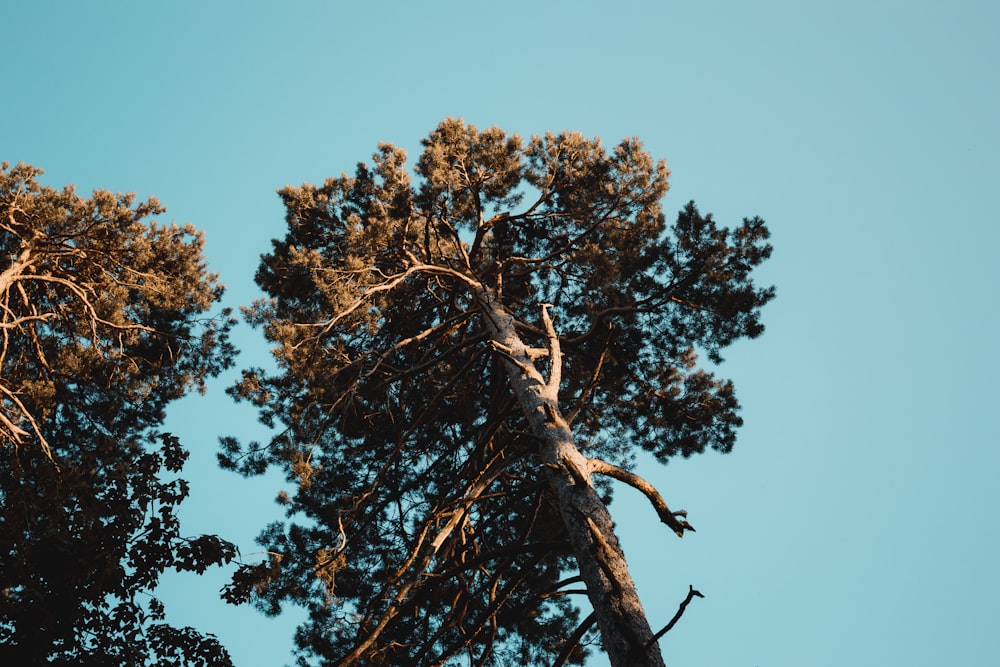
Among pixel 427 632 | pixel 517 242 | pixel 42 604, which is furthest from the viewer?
pixel 517 242

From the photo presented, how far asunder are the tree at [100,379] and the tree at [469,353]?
179cm

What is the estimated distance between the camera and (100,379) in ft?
38.0

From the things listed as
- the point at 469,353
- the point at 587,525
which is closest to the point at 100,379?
the point at 469,353

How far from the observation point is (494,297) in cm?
1008

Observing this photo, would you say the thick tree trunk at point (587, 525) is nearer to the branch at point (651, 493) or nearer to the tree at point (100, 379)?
the branch at point (651, 493)

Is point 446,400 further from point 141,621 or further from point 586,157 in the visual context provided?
point 141,621

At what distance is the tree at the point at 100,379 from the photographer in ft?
17.6

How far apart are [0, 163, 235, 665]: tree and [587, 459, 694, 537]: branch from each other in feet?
10.3

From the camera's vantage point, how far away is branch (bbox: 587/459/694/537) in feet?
18.6

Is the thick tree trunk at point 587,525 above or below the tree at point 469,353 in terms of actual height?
below

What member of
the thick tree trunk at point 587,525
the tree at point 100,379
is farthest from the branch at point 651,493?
the tree at point 100,379

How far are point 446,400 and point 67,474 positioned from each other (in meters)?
5.55

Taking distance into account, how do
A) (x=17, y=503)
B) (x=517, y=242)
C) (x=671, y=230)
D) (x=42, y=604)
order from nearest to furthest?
(x=42, y=604) < (x=17, y=503) < (x=671, y=230) < (x=517, y=242)

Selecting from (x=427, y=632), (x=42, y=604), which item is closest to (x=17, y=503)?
(x=42, y=604)
